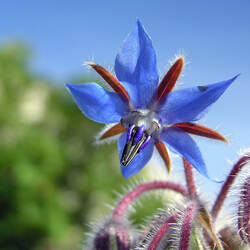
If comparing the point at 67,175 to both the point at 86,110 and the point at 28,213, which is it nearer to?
the point at 28,213

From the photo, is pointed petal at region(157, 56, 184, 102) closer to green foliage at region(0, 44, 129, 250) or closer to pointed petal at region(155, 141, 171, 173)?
pointed petal at region(155, 141, 171, 173)

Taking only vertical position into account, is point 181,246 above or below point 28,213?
above

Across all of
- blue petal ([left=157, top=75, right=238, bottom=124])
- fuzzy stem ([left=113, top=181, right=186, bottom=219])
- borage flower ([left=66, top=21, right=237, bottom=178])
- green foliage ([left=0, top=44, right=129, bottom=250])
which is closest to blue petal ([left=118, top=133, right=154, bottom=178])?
borage flower ([left=66, top=21, right=237, bottom=178])

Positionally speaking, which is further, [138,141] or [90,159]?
[90,159]

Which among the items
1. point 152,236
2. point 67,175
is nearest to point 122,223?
point 152,236

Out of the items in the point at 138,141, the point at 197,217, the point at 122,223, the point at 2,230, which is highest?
the point at 138,141

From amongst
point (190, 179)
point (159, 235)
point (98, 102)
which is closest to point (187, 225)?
point (159, 235)

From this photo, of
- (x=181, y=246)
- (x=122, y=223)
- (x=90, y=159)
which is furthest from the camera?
(x=90, y=159)

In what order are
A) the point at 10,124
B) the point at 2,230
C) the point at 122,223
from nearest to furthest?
the point at 122,223 < the point at 2,230 < the point at 10,124
